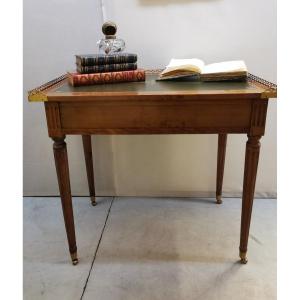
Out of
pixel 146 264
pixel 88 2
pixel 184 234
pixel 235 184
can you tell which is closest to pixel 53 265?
pixel 146 264

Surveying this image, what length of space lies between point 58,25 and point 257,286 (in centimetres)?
124

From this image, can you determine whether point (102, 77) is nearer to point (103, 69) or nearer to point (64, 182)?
point (103, 69)

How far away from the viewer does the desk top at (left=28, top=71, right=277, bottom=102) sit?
0.87 meters

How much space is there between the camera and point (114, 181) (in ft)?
5.07

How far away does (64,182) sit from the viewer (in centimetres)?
103

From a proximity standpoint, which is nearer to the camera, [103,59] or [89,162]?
[103,59]

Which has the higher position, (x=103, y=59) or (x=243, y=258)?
(x=103, y=59)

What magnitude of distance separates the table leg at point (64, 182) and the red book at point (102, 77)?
191mm

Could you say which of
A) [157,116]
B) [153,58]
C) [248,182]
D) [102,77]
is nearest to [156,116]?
[157,116]

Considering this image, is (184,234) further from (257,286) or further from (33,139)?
(33,139)

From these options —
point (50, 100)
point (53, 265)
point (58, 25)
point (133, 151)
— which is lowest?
point (53, 265)

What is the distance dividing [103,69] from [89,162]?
0.53 metres

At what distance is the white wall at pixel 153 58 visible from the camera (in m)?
1.29

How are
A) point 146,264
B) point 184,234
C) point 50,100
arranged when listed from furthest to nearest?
point 184,234 < point 146,264 < point 50,100
